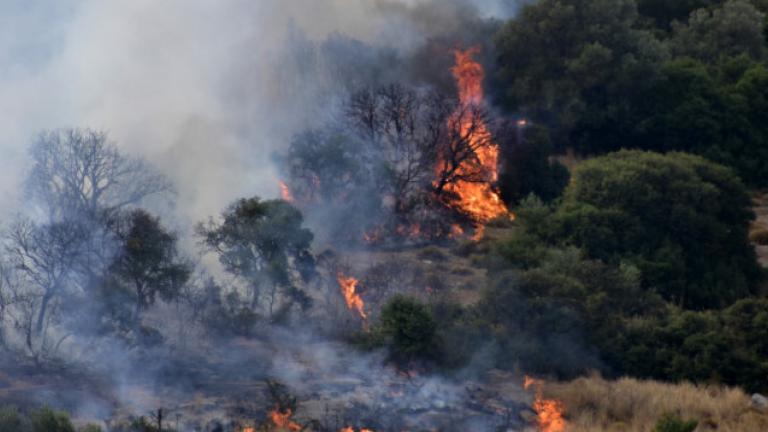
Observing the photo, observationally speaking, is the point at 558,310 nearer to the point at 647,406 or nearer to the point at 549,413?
the point at 549,413

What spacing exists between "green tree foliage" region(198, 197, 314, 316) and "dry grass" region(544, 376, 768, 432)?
5524 mm

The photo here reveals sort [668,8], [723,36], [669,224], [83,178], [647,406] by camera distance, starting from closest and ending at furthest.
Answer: [647,406], [83,178], [669,224], [723,36], [668,8]

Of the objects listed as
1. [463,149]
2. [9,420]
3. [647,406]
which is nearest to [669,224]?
[463,149]

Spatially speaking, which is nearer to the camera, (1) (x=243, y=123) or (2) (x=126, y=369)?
(2) (x=126, y=369)

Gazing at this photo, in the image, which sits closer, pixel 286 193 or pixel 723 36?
pixel 286 193

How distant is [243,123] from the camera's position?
29.5 meters

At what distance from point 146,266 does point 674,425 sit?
924 cm

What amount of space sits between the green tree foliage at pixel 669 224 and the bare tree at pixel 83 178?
9.16 meters

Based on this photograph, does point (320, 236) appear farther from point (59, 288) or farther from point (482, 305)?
point (59, 288)

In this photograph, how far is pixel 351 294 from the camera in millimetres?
21953

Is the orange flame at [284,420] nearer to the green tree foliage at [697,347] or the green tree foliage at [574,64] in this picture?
the green tree foliage at [697,347]

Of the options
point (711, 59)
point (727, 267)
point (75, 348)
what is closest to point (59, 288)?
point (75, 348)

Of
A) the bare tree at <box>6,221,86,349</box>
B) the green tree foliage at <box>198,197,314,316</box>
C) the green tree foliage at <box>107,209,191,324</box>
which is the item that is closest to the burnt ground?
the green tree foliage at <box>198,197,314,316</box>

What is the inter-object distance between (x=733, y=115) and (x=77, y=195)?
23525 millimetres
